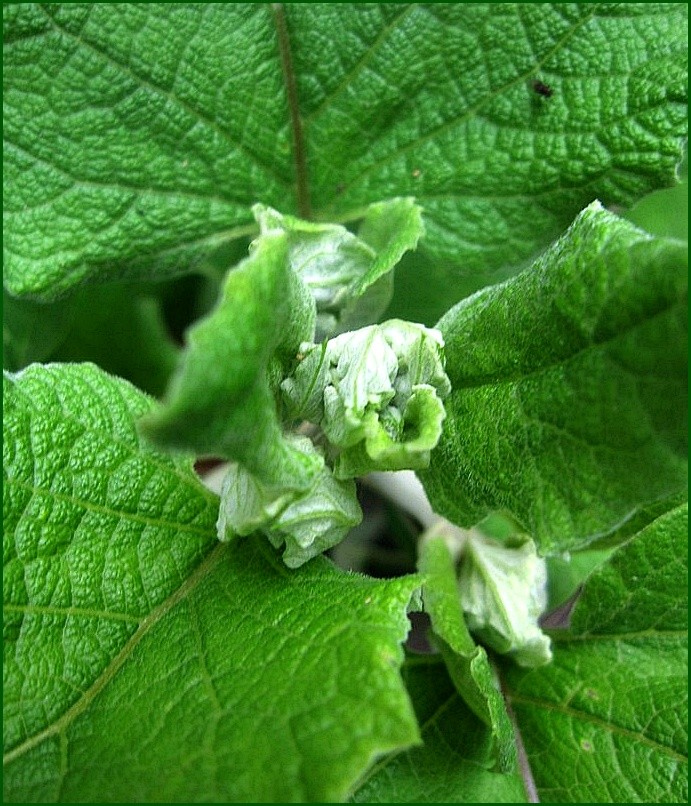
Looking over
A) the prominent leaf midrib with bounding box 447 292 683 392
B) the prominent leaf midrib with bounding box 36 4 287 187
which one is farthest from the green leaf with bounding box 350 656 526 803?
the prominent leaf midrib with bounding box 36 4 287 187

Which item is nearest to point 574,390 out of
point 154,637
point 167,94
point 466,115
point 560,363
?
point 560,363

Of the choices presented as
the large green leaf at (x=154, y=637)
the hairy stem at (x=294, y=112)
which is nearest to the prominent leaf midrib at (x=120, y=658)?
the large green leaf at (x=154, y=637)

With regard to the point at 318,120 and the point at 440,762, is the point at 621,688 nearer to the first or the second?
the point at 440,762

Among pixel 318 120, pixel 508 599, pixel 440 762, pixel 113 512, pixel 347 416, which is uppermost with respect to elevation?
pixel 318 120

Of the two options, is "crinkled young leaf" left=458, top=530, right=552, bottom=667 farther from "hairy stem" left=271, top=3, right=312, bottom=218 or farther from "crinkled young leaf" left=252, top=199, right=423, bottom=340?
"hairy stem" left=271, top=3, right=312, bottom=218

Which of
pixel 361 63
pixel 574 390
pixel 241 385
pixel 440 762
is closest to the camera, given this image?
pixel 241 385

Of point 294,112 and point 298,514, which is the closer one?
point 298,514
